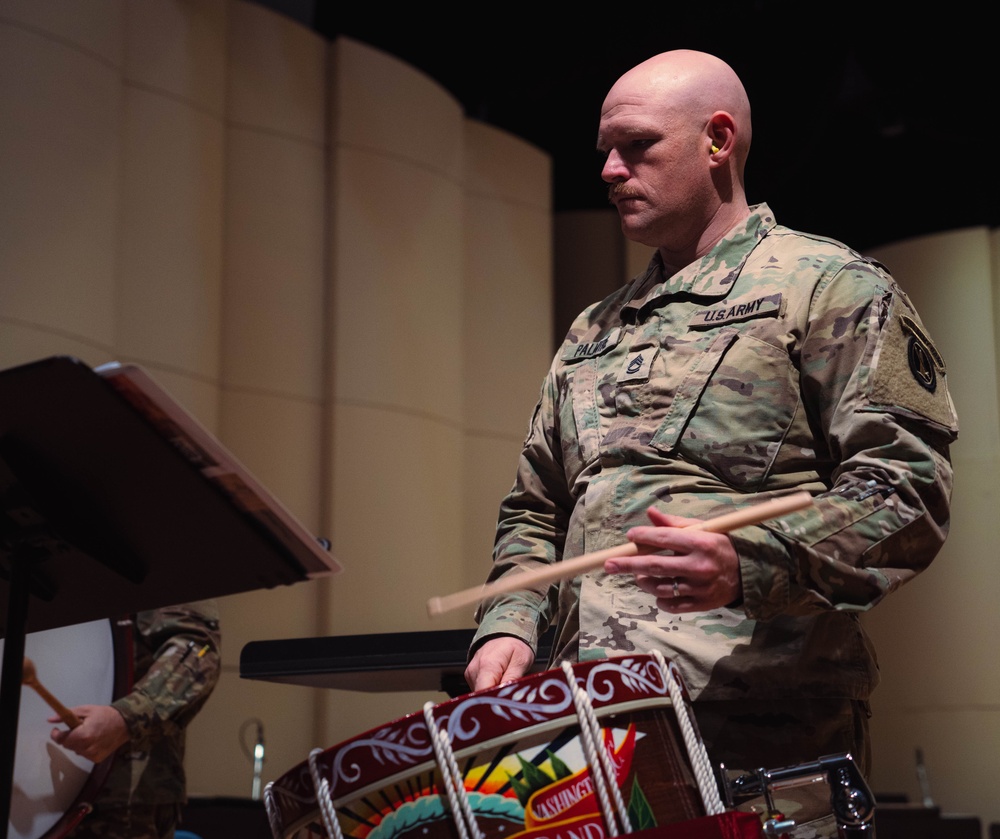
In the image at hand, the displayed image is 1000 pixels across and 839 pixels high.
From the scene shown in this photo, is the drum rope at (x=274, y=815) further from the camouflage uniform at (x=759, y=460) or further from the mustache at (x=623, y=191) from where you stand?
the mustache at (x=623, y=191)

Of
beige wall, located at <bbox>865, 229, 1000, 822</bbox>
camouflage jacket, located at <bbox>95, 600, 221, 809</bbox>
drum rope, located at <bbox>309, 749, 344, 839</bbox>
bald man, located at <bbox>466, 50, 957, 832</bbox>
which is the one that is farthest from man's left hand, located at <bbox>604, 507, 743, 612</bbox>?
beige wall, located at <bbox>865, 229, 1000, 822</bbox>

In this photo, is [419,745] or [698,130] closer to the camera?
[419,745]

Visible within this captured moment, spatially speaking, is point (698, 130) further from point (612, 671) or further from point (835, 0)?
point (835, 0)

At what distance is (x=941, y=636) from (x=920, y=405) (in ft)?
20.2

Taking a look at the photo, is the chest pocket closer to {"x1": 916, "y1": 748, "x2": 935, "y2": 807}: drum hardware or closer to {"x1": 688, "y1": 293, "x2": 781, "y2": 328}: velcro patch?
{"x1": 688, "y1": 293, "x2": 781, "y2": 328}: velcro patch

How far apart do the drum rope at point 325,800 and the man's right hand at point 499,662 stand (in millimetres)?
355

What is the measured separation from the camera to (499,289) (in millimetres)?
6707

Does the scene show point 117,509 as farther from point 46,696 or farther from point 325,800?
point 46,696

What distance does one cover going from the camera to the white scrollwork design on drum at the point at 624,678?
123 centimetres

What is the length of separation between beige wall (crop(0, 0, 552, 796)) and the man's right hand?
318 cm

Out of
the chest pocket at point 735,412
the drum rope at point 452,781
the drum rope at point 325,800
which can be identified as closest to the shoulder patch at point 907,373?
the chest pocket at point 735,412

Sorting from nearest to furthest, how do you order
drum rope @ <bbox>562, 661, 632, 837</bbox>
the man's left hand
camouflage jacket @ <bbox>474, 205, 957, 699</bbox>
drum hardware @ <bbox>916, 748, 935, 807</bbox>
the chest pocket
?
drum rope @ <bbox>562, 661, 632, 837</bbox> < the man's left hand < camouflage jacket @ <bbox>474, 205, 957, 699</bbox> < the chest pocket < drum hardware @ <bbox>916, 748, 935, 807</bbox>

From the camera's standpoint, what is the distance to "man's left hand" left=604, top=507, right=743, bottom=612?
4.31ft

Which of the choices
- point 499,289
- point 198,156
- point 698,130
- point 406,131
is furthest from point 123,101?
point 698,130
